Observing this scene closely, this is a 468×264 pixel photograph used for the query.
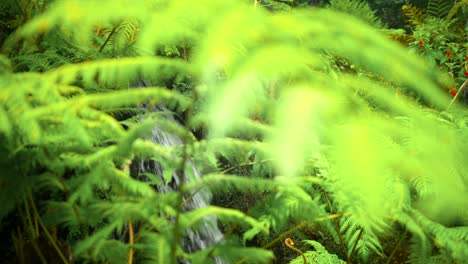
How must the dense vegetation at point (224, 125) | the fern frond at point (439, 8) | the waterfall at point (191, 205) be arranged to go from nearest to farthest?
the dense vegetation at point (224, 125) < the waterfall at point (191, 205) < the fern frond at point (439, 8)

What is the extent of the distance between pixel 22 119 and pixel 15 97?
61mm

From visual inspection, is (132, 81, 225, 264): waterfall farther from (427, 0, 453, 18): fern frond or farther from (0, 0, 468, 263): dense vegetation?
(427, 0, 453, 18): fern frond

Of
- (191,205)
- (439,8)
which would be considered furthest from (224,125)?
(439,8)

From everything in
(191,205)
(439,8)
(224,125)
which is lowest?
(191,205)

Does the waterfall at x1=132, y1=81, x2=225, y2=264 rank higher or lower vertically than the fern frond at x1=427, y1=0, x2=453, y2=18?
lower

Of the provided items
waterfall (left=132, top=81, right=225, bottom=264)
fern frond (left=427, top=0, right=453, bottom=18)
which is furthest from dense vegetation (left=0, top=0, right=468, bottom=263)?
fern frond (left=427, top=0, right=453, bottom=18)

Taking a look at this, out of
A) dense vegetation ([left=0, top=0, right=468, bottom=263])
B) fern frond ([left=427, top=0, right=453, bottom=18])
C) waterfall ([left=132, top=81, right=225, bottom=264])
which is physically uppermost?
fern frond ([left=427, top=0, right=453, bottom=18])

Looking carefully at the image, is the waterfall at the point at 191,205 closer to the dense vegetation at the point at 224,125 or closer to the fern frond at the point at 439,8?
the dense vegetation at the point at 224,125

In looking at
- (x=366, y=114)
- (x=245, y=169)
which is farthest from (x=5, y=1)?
(x=245, y=169)

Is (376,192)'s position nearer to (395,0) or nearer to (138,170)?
(138,170)

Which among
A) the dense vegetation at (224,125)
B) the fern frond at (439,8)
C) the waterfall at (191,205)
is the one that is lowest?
the waterfall at (191,205)

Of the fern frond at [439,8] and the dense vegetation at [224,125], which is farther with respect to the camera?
the fern frond at [439,8]

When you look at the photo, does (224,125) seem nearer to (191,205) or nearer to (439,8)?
(191,205)

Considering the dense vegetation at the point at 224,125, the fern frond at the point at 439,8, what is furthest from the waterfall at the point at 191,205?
the fern frond at the point at 439,8
